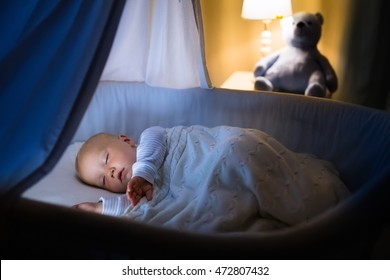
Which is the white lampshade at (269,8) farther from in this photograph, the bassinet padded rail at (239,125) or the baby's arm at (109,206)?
the baby's arm at (109,206)

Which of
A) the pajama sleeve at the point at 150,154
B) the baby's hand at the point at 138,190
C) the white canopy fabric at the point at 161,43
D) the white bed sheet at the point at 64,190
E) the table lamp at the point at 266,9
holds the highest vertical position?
the table lamp at the point at 266,9

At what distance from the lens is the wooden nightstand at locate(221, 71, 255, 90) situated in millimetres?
2487

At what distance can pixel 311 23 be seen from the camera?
2.25 m

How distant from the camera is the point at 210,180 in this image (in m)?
1.20

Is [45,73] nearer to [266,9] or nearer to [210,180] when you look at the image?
[210,180]

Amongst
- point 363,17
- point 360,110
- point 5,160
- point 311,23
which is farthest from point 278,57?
point 5,160

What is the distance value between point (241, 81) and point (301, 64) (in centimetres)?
45

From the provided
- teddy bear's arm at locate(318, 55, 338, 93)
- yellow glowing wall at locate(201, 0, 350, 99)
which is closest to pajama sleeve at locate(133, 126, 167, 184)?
teddy bear's arm at locate(318, 55, 338, 93)

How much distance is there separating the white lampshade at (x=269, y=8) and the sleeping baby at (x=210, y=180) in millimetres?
1063

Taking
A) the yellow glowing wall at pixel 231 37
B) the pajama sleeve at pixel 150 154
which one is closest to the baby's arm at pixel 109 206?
the pajama sleeve at pixel 150 154

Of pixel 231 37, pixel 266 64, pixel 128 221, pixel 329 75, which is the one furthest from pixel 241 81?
pixel 128 221

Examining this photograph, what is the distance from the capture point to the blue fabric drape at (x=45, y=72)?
100 centimetres

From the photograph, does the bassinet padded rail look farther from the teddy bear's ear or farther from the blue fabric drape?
the teddy bear's ear

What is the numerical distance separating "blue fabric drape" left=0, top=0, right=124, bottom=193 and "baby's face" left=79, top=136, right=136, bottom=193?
0.47m
